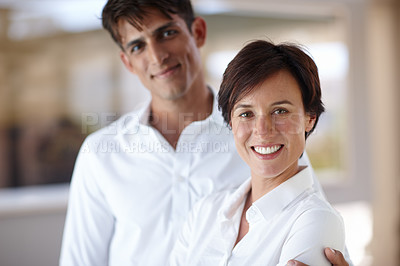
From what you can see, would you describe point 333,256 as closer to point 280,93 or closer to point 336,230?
point 336,230

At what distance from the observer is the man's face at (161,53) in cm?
138

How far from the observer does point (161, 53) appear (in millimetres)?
1390

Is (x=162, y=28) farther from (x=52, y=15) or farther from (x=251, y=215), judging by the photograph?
(x=52, y=15)

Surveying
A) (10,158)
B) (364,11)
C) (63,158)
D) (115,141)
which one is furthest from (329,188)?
(115,141)

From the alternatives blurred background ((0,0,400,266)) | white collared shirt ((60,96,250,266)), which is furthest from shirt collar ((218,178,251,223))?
blurred background ((0,0,400,266))

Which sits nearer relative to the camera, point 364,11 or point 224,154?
point 224,154

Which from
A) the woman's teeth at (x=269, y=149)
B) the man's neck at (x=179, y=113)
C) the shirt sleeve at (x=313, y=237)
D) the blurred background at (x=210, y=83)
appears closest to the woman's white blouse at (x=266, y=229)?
the shirt sleeve at (x=313, y=237)

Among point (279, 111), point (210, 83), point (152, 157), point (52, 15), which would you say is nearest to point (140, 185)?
point (152, 157)

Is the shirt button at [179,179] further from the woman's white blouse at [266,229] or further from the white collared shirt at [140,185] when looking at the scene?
the woman's white blouse at [266,229]

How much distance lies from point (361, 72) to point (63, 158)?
3369 mm

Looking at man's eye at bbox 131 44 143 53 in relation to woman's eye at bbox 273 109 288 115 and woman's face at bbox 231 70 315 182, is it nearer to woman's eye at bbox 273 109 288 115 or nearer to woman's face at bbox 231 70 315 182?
woman's face at bbox 231 70 315 182

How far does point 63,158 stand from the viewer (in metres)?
3.74

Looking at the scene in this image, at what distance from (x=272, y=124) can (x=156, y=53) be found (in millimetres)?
523

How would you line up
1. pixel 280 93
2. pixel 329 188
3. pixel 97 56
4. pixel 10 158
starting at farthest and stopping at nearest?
pixel 329 188 < pixel 97 56 < pixel 10 158 < pixel 280 93
